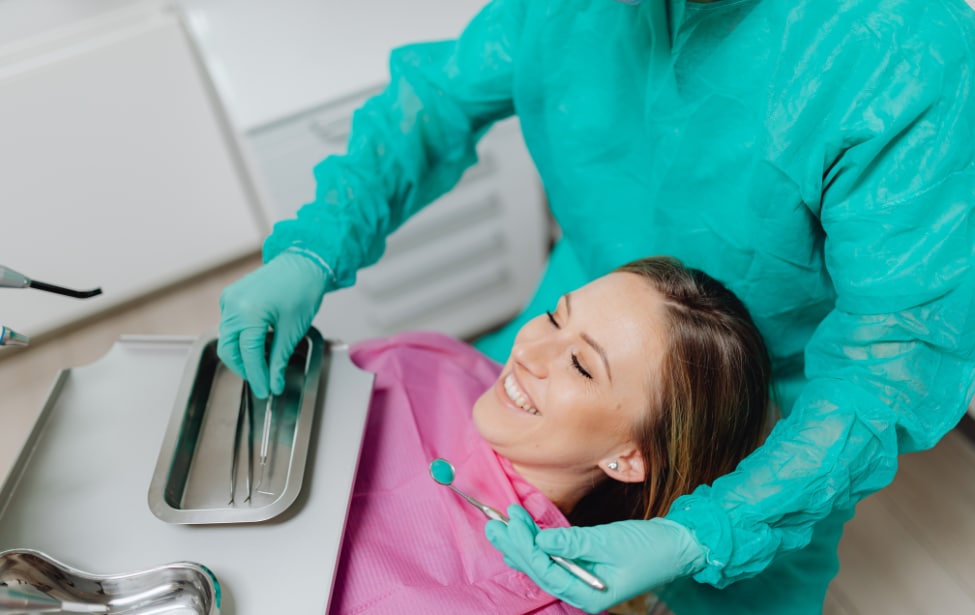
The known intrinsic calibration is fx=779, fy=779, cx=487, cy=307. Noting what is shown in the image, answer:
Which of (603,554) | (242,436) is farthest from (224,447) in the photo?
(603,554)

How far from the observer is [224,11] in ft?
6.02

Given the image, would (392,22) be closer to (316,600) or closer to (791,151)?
(791,151)

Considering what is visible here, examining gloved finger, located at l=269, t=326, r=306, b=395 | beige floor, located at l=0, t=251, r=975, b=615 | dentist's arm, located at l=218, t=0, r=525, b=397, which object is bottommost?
beige floor, located at l=0, t=251, r=975, b=615

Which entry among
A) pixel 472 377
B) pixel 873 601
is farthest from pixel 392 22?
pixel 873 601

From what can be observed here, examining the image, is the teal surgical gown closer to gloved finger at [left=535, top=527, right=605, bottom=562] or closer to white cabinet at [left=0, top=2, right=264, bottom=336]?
gloved finger at [left=535, top=527, right=605, bottom=562]

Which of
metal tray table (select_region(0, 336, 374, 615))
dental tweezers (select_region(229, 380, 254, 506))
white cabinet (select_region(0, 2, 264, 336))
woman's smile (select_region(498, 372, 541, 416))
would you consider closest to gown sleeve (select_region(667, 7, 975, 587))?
woman's smile (select_region(498, 372, 541, 416))

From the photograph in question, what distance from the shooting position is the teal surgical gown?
884 mm

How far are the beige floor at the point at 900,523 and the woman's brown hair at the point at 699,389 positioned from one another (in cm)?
55

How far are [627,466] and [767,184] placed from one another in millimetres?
433

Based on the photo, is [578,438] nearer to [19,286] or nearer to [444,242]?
[19,286]

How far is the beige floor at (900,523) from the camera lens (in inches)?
53.9

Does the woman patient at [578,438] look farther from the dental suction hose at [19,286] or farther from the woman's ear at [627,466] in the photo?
the dental suction hose at [19,286]

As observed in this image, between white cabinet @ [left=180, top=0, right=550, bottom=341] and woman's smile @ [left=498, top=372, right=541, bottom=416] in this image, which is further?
white cabinet @ [left=180, top=0, right=550, bottom=341]

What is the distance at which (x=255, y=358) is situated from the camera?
44.0 inches
